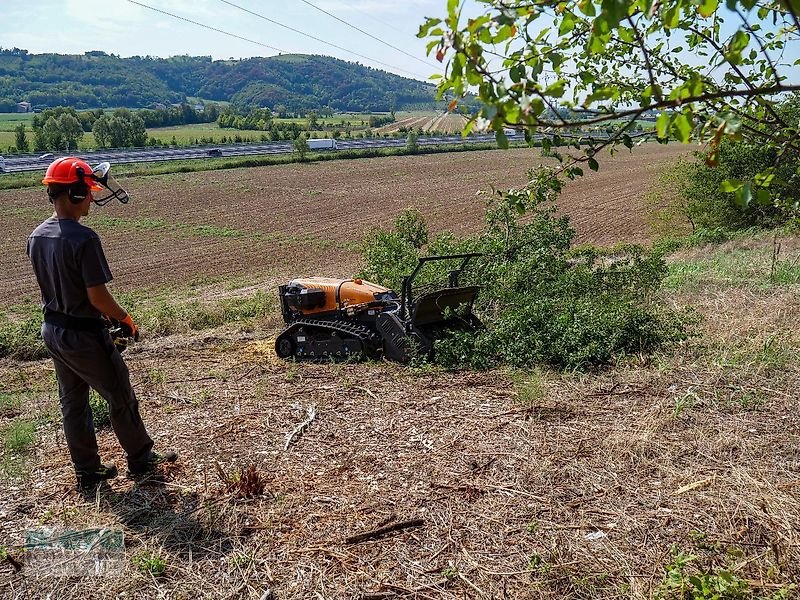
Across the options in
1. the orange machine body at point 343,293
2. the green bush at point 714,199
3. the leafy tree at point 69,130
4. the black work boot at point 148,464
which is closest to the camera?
the black work boot at point 148,464

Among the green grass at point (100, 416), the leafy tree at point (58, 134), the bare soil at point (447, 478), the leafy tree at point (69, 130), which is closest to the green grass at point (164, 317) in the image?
the bare soil at point (447, 478)

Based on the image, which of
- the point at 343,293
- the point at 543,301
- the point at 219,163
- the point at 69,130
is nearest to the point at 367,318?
the point at 343,293

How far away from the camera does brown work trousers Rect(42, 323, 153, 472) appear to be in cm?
429

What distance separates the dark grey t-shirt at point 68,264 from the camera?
414cm

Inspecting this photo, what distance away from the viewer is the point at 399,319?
7434mm

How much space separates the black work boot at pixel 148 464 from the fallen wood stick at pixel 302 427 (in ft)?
2.82

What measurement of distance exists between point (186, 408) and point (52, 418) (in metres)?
1.17

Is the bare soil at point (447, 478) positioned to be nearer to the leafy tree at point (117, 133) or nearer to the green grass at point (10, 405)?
the green grass at point (10, 405)

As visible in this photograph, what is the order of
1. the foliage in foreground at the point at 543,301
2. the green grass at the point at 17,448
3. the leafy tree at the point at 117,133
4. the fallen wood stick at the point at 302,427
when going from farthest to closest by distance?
the leafy tree at the point at 117,133
the foliage in foreground at the point at 543,301
the fallen wood stick at the point at 302,427
the green grass at the point at 17,448

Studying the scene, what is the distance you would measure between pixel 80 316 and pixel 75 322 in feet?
0.17

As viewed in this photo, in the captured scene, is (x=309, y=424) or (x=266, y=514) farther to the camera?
(x=309, y=424)

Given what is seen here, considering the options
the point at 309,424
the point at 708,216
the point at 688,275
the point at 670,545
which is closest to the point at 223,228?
the point at 708,216

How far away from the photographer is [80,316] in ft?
14.1

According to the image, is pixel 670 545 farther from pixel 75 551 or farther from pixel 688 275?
pixel 688 275
